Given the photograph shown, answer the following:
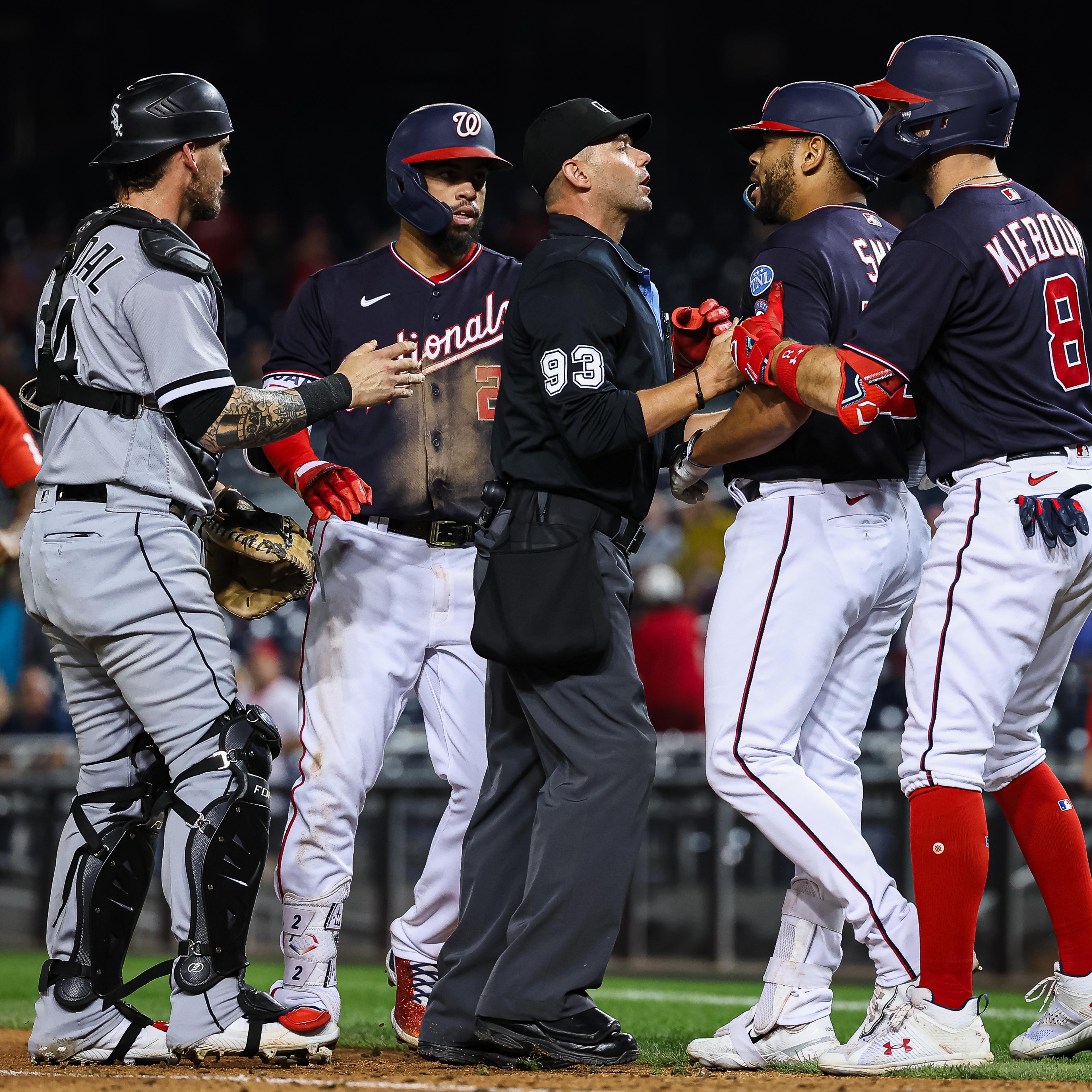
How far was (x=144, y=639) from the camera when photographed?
12.3 feet

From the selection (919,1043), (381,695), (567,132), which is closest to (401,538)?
(381,695)

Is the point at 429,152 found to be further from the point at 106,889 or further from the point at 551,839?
the point at 106,889

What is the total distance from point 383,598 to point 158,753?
853 mm

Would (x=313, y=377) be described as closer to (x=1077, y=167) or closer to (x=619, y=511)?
(x=619, y=511)

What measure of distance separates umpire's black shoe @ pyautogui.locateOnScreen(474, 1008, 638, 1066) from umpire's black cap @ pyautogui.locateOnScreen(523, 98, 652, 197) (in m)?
2.24

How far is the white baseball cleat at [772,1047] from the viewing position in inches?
149

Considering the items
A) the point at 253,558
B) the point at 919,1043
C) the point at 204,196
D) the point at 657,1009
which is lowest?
the point at 657,1009

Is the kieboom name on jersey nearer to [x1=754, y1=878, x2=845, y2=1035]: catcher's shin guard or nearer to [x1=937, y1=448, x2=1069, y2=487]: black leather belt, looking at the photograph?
[x1=937, y1=448, x2=1069, y2=487]: black leather belt

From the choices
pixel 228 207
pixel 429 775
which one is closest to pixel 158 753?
pixel 429 775

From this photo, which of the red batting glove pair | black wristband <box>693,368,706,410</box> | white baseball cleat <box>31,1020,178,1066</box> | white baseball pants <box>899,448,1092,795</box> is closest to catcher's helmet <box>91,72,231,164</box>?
the red batting glove pair

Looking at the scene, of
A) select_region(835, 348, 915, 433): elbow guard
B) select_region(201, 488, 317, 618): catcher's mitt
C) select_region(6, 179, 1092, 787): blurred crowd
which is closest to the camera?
select_region(835, 348, 915, 433): elbow guard

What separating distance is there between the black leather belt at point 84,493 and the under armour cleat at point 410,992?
167cm

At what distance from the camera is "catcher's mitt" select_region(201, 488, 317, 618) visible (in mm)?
4211

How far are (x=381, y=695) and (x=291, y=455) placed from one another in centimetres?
78
